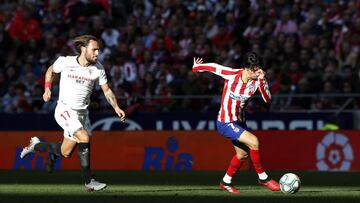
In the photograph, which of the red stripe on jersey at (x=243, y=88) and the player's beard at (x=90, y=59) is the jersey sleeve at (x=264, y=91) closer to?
the red stripe on jersey at (x=243, y=88)

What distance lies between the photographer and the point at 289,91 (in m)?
22.9

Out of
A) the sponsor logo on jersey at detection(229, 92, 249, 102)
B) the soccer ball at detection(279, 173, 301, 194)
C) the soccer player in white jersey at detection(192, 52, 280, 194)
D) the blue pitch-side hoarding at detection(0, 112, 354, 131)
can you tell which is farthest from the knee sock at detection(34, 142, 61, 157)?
the blue pitch-side hoarding at detection(0, 112, 354, 131)

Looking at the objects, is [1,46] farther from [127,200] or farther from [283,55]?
[127,200]

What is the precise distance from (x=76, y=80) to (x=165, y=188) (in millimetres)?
2398

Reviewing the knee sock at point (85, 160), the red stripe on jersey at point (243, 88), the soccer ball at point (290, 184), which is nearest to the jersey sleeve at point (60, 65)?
the knee sock at point (85, 160)

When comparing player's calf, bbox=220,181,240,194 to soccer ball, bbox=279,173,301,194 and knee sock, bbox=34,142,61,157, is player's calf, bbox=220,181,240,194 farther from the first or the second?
knee sock, bbox=34,142,61,157

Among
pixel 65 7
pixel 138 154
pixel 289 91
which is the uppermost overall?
A: pixel 65 7

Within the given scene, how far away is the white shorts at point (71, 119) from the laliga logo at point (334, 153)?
320 inches

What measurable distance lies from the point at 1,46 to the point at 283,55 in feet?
27.3

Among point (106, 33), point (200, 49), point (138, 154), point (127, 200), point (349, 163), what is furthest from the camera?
point (106, 33)

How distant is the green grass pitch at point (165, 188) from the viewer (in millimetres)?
13180

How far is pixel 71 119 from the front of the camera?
14.5 m

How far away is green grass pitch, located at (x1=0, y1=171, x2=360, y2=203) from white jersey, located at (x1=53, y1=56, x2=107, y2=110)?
137 centimetres

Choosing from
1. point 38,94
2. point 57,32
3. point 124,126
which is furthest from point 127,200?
point 57,32
